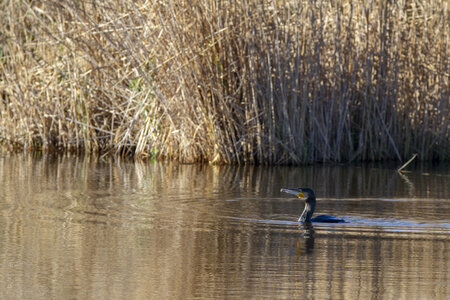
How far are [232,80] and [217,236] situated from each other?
5.08 m

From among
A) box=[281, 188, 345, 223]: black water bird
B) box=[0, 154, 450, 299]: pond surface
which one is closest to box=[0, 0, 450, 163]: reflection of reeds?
box=[0, 154, 450, 299]: pond surface

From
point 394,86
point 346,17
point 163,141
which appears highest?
point 346,17

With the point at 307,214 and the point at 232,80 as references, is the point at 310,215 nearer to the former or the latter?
the point at 307,214

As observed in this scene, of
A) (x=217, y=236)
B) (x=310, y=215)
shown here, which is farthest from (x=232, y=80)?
(x=217, y=236)

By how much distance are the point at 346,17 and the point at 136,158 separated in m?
3.45

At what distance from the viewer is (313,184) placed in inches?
397

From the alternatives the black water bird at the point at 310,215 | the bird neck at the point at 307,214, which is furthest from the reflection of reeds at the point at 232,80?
the bird neck at the point at 307,214

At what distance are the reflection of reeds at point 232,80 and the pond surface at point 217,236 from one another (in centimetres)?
88

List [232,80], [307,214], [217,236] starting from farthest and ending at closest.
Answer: [232,80] < [307,214] < [217,236]

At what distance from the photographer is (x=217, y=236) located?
258 inches

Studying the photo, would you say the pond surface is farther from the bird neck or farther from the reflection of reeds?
the reflection of reeds

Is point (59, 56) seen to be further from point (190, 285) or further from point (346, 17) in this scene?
point (190, 285)

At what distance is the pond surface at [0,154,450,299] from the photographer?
488cm

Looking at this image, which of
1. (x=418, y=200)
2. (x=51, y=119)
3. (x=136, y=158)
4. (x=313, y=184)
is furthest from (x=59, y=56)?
(x=418, y=200)
